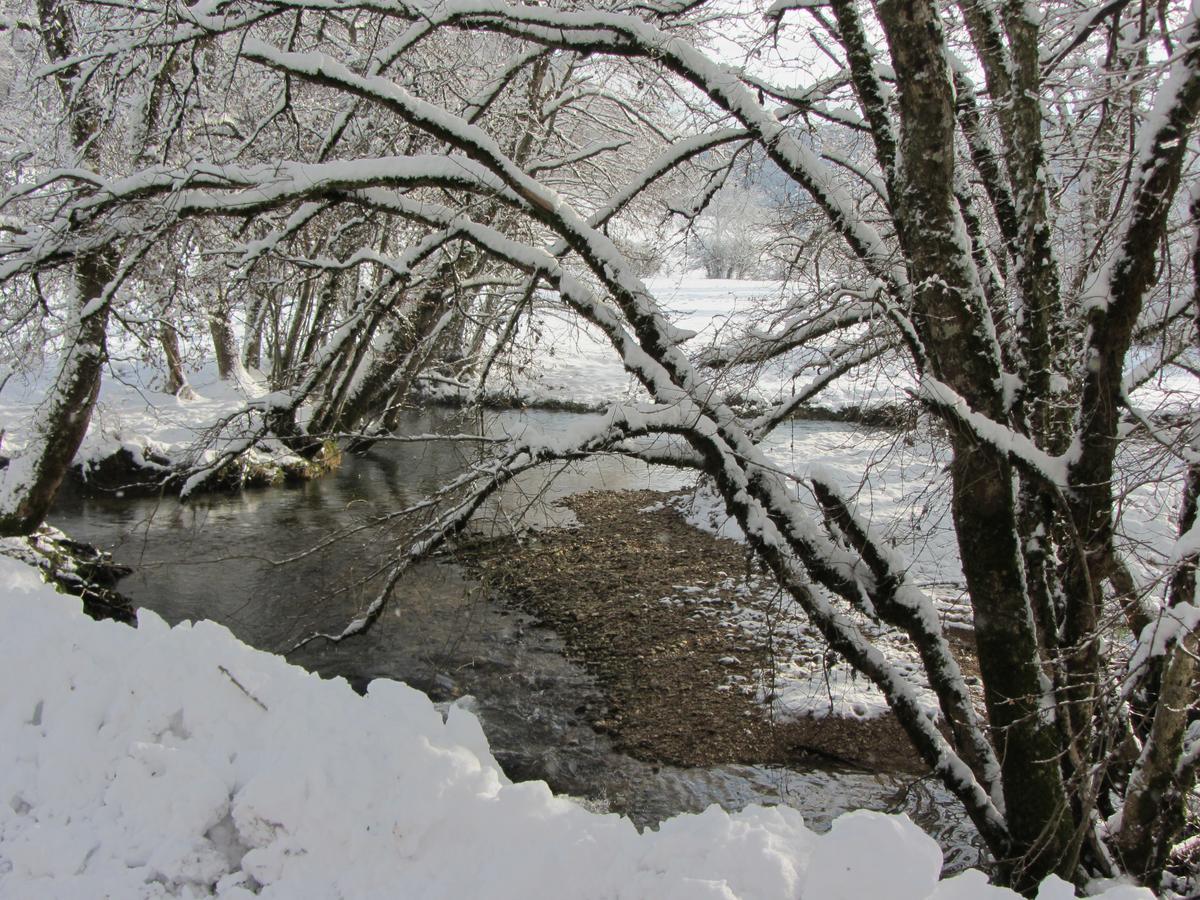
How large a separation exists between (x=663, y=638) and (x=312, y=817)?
5.92 meters

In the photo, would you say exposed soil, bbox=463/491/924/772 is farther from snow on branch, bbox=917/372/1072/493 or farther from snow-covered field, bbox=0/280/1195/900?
snow-covered field, bbox=0/280/1195/900

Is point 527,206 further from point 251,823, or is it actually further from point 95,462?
point 95,462

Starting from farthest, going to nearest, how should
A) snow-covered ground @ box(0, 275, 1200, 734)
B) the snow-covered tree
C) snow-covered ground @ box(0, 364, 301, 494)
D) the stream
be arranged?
snow-covered ground @ box(0, 364, 301, 494) → the stream → snow-covered ground @ box(0, 275, 1200, 734) → the snow-covered tree

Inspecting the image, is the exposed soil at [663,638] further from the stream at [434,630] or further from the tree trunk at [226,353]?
the tree trunk at [226,353]

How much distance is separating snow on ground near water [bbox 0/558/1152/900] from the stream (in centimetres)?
78

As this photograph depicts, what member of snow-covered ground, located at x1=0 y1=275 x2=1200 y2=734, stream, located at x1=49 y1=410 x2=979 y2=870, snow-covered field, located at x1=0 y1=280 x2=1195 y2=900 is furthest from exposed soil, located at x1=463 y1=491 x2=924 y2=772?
snow-covered field, located at x1=0 y1=280 x2=1195 y2=900

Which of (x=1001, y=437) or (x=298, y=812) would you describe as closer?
(x=298, y=812)

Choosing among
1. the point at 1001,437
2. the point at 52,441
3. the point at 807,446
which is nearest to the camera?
the point at 1001,437

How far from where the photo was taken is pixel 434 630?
832 cm

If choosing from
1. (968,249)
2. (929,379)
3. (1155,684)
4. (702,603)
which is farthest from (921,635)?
(702,603)

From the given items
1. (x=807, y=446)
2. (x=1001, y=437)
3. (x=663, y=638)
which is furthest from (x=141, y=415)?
(x=1001, y=437)

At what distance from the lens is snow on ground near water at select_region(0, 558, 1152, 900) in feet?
7.89

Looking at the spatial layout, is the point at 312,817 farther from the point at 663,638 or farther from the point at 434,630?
the point at 663,638

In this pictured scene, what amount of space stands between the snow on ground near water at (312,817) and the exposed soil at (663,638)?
6.43ft
